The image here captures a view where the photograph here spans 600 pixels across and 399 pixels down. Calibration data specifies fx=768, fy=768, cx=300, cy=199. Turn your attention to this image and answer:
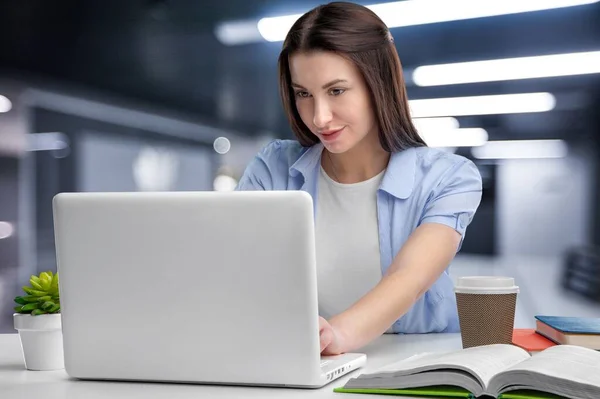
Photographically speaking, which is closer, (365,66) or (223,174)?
(365,66)

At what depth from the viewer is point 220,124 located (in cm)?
434

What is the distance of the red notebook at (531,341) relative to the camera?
1.32 m

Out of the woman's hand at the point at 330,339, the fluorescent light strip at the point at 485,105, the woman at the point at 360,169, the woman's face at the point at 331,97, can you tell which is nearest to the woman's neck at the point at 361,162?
the woman at the point at 360,169

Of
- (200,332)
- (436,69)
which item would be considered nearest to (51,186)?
(436,69)

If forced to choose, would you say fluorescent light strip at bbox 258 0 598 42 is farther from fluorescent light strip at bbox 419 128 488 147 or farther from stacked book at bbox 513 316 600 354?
stacked book at bbox 513 316 600 354

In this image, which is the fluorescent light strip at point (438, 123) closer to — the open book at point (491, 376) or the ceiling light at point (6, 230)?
the ceiling light at point (6, 230)

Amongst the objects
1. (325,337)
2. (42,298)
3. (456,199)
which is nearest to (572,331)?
(325,337)

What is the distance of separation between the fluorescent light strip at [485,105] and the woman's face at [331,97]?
2051 millimetres

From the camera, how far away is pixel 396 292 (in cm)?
150

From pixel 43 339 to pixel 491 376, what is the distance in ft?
2.36

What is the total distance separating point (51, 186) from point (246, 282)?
3.68 m

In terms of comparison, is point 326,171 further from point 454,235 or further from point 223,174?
point 223,174

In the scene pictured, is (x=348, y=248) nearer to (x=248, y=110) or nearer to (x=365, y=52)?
(x=365, y=52)

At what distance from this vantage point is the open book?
3.05 feet
